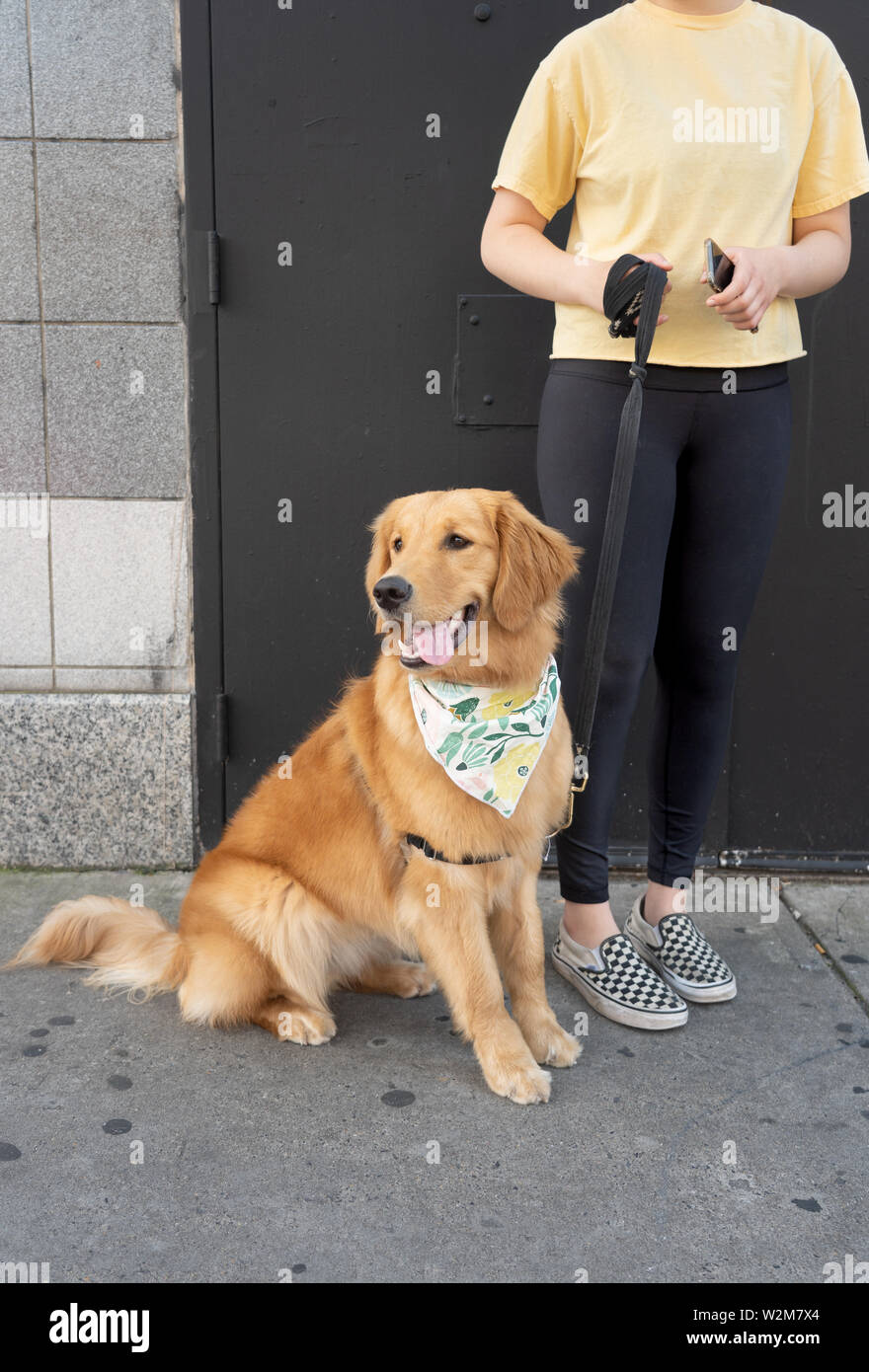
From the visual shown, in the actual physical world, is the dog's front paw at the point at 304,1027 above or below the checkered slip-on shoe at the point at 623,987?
below

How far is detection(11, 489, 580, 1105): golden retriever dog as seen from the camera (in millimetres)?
2414

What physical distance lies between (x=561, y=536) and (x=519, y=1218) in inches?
55.7

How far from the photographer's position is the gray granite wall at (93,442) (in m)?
3.36

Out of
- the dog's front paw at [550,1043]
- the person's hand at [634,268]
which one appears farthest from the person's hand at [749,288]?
the dog's front paw at [550,1043]

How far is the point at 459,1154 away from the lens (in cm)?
225

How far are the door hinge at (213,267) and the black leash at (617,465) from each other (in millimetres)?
1468

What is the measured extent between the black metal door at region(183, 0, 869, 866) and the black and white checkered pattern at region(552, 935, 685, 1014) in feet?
2.94

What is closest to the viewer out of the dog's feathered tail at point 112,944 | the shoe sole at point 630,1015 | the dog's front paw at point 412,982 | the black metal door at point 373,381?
the shoe sole at point 630,1015

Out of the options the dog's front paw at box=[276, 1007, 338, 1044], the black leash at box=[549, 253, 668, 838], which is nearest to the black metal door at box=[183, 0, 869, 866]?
the black leash at box=[549, 253, 668, 838]

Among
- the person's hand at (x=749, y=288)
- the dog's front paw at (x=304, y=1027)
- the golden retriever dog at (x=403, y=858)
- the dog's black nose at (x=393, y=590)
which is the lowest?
the dog's front paw at (x=304, y=1027)

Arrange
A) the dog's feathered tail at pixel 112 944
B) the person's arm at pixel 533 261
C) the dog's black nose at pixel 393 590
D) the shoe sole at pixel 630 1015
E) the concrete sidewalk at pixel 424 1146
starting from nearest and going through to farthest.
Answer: the concrete sidewalk at pixel 424 1146 → the dog's black nose at pixel 393 590 → the person's arm at pixel 533 261 → the shoe sole at pixel 630 1015 → the dog's feathered tail at pixel 112 944

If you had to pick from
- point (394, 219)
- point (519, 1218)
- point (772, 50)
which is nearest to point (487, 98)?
point (394, 219)

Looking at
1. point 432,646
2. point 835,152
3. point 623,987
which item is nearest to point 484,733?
point 432,646

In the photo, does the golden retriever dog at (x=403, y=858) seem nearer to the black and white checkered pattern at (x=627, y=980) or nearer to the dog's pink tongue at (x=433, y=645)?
the dog's pink tongue at (x=433, y=645)
